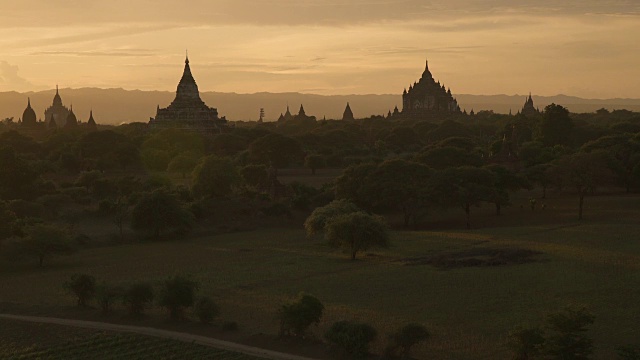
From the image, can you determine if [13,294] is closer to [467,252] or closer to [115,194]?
[467,252]

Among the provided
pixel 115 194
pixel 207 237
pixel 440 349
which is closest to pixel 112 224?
pixel 207 237

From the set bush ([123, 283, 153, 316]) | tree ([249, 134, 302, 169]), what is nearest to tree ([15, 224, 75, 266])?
bush ([123, 283, 153, 316])

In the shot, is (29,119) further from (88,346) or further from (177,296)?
(88,346)

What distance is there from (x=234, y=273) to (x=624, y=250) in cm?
2102

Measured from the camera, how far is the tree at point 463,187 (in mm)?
62750

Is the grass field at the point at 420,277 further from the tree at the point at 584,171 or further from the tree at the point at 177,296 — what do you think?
the tree at the point at 584,171

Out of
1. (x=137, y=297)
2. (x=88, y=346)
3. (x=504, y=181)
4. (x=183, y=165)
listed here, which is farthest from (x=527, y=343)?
(x=183, y=165)

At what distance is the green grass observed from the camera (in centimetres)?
3144

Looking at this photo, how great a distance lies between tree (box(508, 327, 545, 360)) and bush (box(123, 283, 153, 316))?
15.3 metres

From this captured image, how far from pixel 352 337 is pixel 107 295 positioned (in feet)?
A: 39.3

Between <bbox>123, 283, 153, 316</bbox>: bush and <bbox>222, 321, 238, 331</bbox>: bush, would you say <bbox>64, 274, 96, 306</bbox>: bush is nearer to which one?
<bbox>123, 283, 153, 316</bbox>: bush

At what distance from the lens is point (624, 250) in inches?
1913

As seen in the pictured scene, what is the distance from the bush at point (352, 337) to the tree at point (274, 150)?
66683 mm

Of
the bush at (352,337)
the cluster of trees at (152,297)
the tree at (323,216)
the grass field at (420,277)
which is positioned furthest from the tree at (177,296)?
the tree at (323,216)
